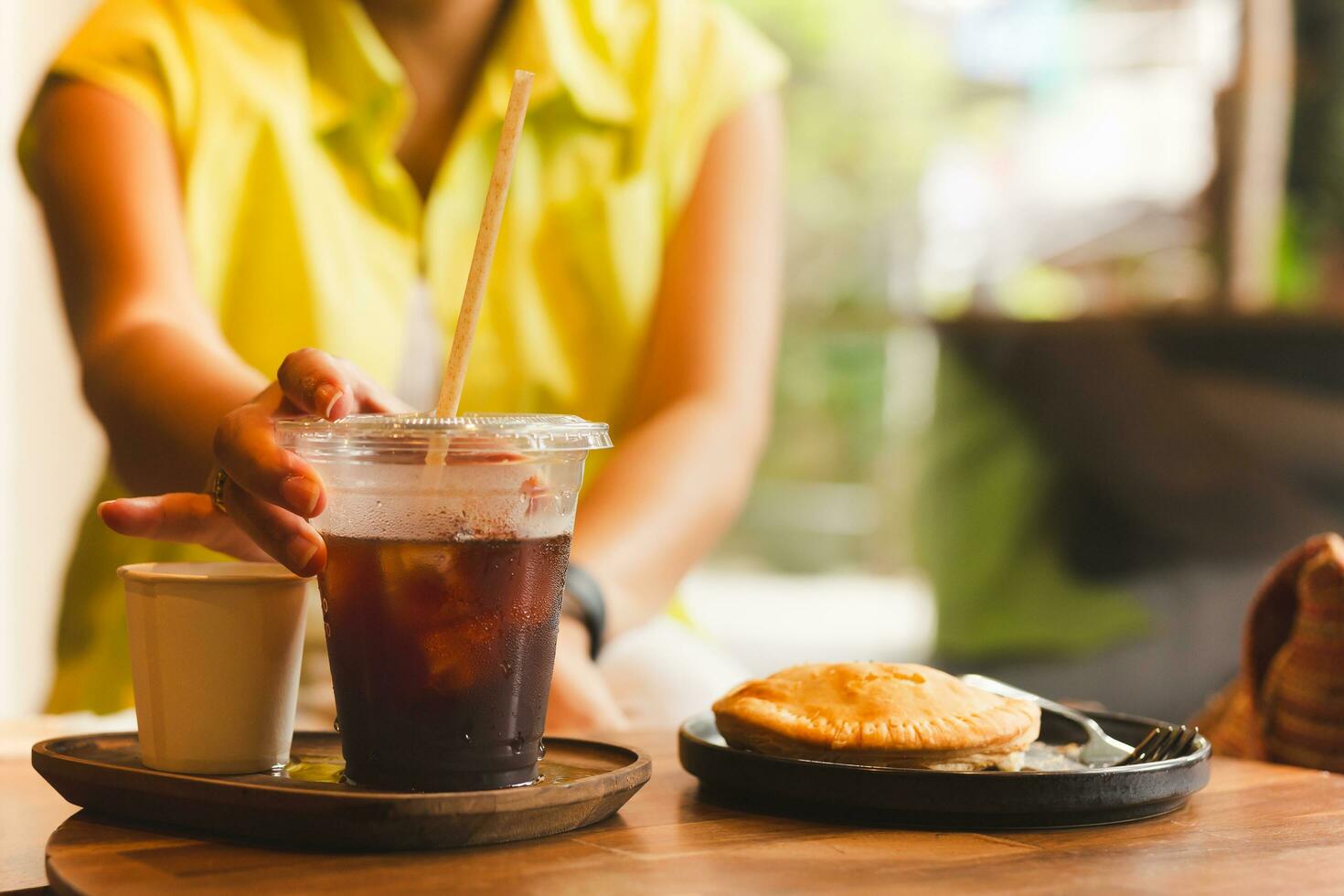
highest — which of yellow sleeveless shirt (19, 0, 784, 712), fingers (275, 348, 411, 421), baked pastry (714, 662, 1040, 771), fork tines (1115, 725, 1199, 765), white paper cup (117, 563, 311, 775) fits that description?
yellow sleeveless shirt (19, 0, 784, 712)

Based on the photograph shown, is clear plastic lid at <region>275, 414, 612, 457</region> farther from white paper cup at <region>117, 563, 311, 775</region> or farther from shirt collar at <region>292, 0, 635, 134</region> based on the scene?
shirt collar at <region>292, 0, 635, 134</region>

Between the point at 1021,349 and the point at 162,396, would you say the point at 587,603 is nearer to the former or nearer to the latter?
the point at 162,396

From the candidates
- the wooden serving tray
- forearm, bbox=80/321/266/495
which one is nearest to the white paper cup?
Result: the wooden serving tray

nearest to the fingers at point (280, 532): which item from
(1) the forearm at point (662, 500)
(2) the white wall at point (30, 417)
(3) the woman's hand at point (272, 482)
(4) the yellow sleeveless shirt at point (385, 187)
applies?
(3) the woman's hand at point (272, 482)

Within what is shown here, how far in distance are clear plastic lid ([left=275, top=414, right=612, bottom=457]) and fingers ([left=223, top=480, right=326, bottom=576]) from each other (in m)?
0.04

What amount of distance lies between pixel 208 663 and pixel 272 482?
0.37 feet

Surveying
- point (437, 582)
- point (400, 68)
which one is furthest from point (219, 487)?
point (400, 68)

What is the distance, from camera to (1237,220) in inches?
158

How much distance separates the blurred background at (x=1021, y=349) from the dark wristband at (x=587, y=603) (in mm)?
1321

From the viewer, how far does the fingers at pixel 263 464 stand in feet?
2.52

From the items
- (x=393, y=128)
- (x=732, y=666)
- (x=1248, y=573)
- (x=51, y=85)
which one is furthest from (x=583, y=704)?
(x=1248, y=573)

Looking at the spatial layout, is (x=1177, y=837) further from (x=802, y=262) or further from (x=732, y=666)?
(x=802, y=262)

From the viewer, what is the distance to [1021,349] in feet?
12.3

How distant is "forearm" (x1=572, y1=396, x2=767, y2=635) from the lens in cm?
158
